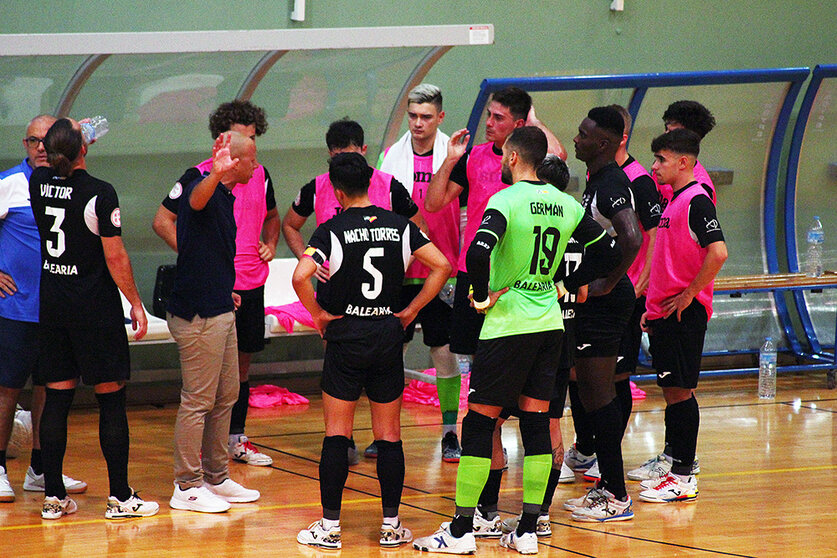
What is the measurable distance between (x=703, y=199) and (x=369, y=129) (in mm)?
4126

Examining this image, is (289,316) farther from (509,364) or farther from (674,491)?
(509,364)

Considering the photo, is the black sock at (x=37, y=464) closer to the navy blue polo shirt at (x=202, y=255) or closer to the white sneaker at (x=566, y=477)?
the navy blue polo shirt at (x=202, y=255)

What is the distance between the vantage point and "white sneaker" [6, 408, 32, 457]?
7.11 m

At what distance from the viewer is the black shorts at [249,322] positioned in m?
7.03

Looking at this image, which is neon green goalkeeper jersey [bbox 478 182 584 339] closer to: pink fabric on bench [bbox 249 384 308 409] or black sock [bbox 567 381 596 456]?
black sock [bbox 567 381 596 456]

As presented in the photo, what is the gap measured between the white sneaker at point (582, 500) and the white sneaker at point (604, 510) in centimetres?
2

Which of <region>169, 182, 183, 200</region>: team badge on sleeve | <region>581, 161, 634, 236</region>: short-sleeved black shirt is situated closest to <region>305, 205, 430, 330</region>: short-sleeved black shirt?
<region>169, 182, 183, 200</region>: team badge on sleeve

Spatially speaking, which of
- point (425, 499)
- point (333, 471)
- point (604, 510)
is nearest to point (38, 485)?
point (333, 471)

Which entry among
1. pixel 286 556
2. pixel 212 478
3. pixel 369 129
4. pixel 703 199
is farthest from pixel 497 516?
pixel 369 129

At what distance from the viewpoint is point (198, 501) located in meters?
6.00

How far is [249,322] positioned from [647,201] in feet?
8.44

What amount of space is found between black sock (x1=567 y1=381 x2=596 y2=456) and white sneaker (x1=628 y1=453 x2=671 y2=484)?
11.3 inches

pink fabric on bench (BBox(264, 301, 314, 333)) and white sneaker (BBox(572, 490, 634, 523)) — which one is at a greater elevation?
pink fabric on bench (BBox(264, 301, 314, 333))

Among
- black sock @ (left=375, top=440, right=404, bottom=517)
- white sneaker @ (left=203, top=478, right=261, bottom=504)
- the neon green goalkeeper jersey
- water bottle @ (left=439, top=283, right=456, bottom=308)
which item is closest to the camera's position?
the neon green goalkeeper jersey
